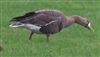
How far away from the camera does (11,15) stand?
A: 16.6 metres

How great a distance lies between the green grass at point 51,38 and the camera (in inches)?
446

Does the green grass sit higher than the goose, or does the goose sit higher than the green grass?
the goose

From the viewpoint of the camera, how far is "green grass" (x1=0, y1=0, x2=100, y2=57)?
11328 mm

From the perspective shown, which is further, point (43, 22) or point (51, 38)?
point (51, 38)

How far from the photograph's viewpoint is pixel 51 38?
13211mm

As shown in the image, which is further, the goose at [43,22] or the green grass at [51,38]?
the goose at [43,22]

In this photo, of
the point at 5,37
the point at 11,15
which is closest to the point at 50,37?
the point at 5,37

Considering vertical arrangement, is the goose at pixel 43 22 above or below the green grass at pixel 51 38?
above

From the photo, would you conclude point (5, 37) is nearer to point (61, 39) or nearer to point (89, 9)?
point (61, 39)

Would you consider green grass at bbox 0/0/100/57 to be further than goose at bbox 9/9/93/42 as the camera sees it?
No

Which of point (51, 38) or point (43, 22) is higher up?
point (43, 22)

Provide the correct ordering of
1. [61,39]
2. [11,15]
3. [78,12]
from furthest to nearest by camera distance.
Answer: [78,12] → [11,15] → [61,39]

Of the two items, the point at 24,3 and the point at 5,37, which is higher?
the point at 5,37

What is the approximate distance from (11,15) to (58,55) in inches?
227
